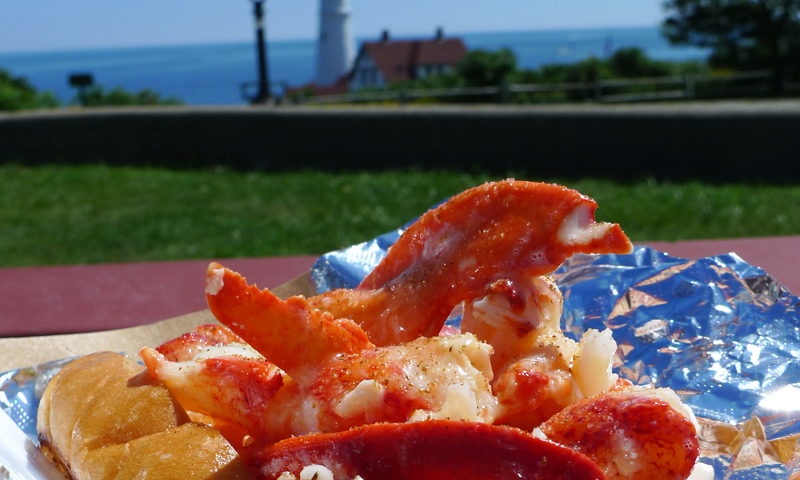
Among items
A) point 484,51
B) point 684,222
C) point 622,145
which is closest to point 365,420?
point 684,222

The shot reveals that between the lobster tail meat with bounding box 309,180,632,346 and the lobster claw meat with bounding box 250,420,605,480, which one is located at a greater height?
the lobster tail meat with bounding box 309,180,632,346

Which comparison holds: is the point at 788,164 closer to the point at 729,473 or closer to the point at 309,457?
the point at 729,473

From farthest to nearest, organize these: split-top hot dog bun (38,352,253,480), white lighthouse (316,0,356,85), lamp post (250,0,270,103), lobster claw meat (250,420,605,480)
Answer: white lighthouse (316,0,356,85)
lamp post (250,0,270,103)
split-top hot dog bun (38,352,253,480)
lobster claw meat (250,420,605,480)

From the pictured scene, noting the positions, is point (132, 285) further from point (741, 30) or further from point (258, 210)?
point (741, 30)

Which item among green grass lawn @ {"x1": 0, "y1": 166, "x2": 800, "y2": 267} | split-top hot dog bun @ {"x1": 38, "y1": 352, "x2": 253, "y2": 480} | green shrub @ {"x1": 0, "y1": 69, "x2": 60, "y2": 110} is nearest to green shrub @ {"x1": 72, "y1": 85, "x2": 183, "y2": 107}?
green shrub @ {"x1": 0, "y1": 69, "x2": 60, "y2": 110}

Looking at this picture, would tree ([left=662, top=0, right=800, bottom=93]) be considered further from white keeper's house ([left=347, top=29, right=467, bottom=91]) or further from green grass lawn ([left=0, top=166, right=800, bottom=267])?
green grass lawn ([left=0, top=166, right=800, bottom=267])

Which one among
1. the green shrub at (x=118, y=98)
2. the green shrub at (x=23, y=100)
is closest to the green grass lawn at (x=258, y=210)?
the green shrub at (x=23, y=100)
